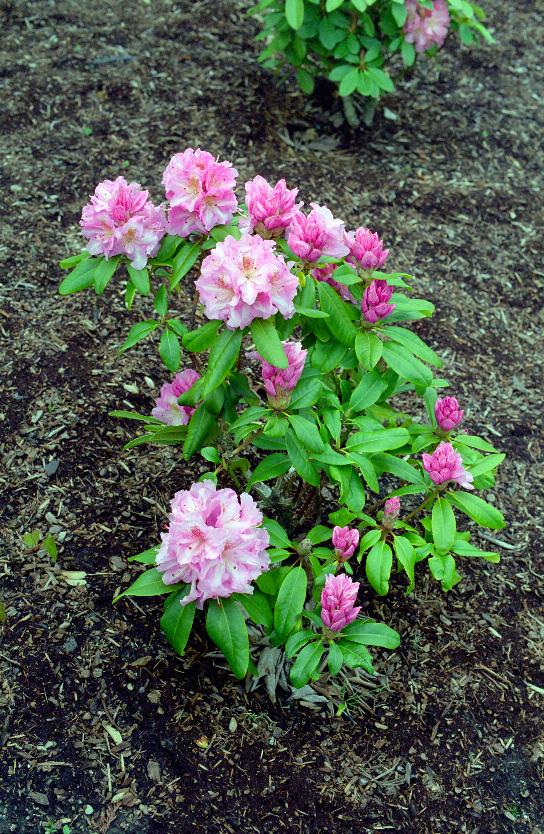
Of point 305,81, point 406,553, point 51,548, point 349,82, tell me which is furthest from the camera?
point 305,81

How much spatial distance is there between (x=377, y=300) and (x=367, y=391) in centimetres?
26

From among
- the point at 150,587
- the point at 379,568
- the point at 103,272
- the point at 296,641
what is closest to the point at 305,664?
the point at 296,641

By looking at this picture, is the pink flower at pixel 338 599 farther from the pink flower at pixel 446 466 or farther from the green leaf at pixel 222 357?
the green leaf at pixel 222 357

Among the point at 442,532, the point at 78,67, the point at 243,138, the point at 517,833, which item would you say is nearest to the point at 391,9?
the point at 243,138

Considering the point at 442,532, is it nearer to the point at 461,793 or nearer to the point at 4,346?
the point at 461,793

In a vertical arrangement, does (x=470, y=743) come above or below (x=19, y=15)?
below

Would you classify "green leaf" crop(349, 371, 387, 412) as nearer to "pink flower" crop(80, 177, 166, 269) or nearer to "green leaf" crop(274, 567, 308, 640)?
"green leaf" crop(274, 567, 308, 640)

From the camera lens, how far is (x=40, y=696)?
214cm

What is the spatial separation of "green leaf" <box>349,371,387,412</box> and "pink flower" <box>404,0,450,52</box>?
7.74ft

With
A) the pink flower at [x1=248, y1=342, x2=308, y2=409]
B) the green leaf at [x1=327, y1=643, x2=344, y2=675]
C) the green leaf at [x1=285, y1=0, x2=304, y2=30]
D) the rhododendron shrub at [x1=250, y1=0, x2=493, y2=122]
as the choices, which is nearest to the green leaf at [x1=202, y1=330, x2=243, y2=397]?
the pink flower at [x1=248, y1=342, x2=308, y2=409]

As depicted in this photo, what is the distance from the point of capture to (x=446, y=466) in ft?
6.70

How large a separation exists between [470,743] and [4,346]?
208 centimetres

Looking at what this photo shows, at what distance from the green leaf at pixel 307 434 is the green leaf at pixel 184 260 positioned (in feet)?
1.40

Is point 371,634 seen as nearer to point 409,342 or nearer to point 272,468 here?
point 272,468
